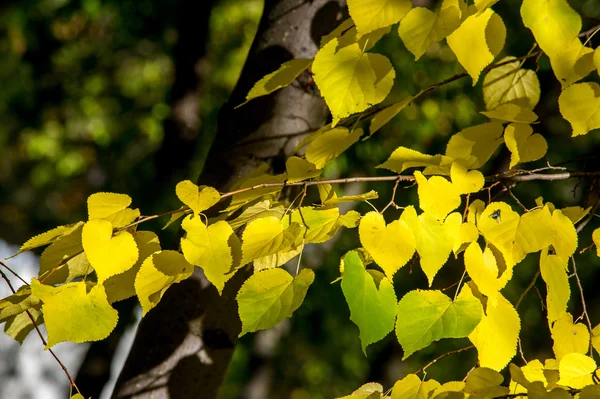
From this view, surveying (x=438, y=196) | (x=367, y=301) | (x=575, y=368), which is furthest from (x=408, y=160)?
(x=575, y=368)

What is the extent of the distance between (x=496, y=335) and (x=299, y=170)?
1.07ft

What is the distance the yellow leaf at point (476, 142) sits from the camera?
2.89ft

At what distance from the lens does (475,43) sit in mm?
778

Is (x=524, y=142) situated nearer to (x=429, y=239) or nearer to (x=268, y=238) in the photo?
(x=429, y=239)

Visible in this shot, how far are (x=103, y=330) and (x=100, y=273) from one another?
8cm

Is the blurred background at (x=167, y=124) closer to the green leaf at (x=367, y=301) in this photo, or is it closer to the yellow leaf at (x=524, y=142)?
the yellow leaf at (x=524, y=142)

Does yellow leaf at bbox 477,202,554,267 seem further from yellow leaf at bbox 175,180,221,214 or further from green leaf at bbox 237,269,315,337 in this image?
yellow leaf at bbox 175,180,221,214

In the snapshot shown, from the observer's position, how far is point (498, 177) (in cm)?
84

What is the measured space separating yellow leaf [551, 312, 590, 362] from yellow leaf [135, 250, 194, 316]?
1.77 feet

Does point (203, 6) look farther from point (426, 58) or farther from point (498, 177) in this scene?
point (498, 177)

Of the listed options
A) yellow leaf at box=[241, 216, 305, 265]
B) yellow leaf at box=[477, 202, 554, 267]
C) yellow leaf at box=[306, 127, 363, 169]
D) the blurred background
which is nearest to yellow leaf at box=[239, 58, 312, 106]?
yellow leaf at box=[306, 127, 363, 169]

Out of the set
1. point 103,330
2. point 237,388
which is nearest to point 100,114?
point 237,388

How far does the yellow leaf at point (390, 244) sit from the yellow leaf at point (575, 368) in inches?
10.5

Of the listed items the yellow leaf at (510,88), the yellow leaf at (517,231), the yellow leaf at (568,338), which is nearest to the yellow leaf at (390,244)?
the yellow leaf at (517,231)
